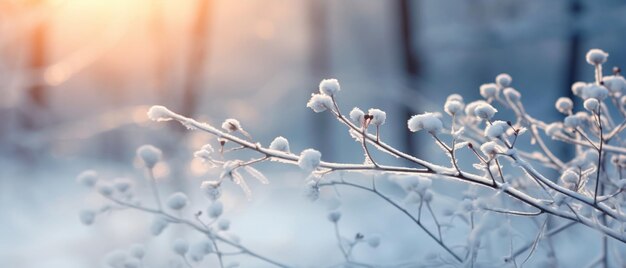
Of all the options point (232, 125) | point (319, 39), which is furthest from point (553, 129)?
point (319, 39)

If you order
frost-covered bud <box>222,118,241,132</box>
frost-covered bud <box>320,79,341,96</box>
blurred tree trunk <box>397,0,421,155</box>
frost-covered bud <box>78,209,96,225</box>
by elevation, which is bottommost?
frost-covered bud <box>78,209,96,225</box>

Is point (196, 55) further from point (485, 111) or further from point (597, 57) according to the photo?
point (485, 111)

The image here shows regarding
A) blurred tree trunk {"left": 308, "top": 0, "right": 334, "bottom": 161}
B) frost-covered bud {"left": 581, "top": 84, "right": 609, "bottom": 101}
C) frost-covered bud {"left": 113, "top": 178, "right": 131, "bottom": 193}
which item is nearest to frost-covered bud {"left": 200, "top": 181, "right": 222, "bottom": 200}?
frost-covered bud {"left": 113, "top": 178, "right": 131, "bottom": 193}

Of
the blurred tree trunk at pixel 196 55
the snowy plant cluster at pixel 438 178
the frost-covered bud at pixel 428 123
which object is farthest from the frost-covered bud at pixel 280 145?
the blurred tree trunk at pixel 196 55

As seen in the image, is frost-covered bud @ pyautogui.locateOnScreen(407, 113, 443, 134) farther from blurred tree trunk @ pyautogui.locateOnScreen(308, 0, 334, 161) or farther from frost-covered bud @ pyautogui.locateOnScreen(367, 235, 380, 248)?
blurred tree trunk @ pyautogui.locateOnScreen(308, 0, 334, 161)

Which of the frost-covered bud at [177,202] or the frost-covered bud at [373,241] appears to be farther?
the frost-covered bud at [373,241]

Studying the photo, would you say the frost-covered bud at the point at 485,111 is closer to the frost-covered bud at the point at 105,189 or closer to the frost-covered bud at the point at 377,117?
the frost-covered bud at the point at 377,117

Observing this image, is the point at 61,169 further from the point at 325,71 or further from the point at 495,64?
the point at 495,64

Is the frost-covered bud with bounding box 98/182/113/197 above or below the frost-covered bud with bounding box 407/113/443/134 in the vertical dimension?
below

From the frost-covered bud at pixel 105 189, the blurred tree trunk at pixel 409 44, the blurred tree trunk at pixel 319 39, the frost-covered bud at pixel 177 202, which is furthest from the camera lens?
the blurred tree trunk at pixel 319 39
